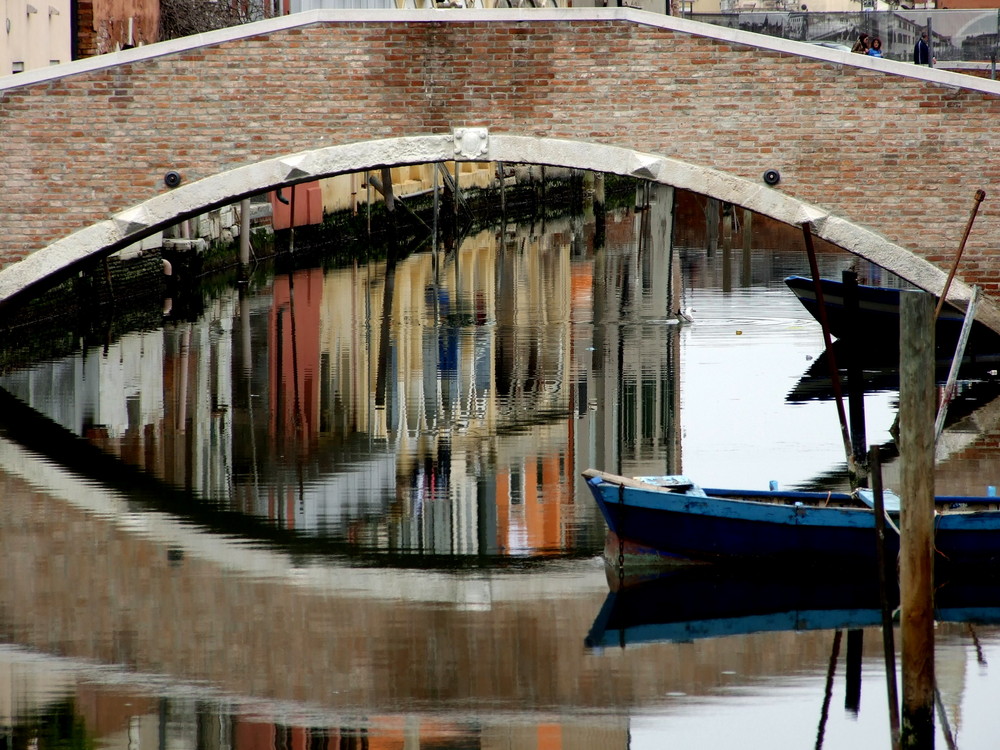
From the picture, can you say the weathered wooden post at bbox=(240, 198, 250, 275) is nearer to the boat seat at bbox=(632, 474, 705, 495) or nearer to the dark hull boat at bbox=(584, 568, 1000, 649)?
the boat seat at bbox=(632, 474, 705, 495)

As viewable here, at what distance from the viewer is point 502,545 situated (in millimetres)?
9133

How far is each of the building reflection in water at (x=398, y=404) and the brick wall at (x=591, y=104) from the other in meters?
2.02

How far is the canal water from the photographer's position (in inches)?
260

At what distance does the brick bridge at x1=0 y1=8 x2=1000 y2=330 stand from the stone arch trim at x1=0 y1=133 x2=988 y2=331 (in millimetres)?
15

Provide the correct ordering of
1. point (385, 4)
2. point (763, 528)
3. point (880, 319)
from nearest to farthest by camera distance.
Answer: point (763, 528) → point (880, 319) → point (385, 4)

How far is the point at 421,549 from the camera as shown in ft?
29.9

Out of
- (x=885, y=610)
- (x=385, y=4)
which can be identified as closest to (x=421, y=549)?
(x=885, y=610)

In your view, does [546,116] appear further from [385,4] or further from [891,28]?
[385,4]

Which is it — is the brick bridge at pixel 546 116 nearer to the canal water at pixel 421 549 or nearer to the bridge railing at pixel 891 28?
the canal water at pixel 421 549

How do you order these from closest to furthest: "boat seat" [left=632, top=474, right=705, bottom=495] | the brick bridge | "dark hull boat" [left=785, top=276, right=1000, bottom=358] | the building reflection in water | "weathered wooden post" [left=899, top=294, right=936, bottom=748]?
"weathered wooden post" [left=899, top=294, right=936, bottom=748]
"boat seat" [left=632, top=474, right=705, bottom=495]
the building reflection in water
the brick bridge
"dark hull boat" [left=785, top=276, right=1000, bottom=358]

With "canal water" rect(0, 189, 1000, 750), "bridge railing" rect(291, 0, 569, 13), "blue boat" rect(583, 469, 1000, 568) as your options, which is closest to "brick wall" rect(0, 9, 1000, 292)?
"canal water" rect(0, 189, 1000, 750)

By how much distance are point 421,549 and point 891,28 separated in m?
11.4

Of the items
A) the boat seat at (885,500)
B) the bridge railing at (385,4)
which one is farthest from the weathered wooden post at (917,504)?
the bridge railing at (385,4)

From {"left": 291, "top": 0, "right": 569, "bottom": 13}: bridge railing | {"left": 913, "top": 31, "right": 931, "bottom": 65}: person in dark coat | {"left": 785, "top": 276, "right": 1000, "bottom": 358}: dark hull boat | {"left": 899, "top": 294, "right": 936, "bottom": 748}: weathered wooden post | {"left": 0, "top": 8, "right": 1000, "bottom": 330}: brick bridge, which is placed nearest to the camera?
{"left": 899, "top": 294, "right": 936, "bottom": 748}: weathered wooden post
